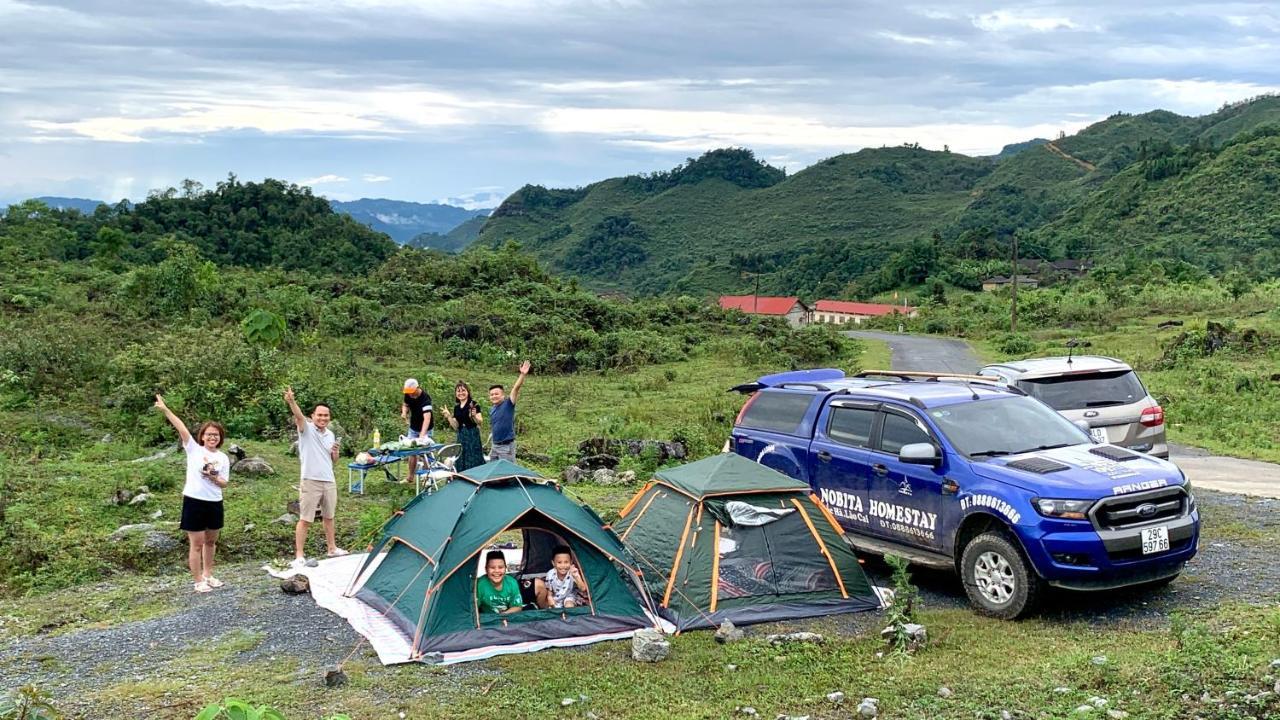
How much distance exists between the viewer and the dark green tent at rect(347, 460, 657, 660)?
8828mm

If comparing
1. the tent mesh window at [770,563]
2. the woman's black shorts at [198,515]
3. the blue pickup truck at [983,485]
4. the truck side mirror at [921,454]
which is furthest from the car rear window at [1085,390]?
the woman's black shorts at [198,515]

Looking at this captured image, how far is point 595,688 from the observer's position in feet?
25.1

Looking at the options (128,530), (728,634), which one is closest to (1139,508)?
(728,634)

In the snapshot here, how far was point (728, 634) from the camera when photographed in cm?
868

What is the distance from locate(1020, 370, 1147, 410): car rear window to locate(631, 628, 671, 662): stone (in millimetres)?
6665

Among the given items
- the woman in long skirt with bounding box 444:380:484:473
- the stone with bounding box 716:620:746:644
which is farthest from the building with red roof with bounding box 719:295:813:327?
the stone with bounding box 716:620:746:644

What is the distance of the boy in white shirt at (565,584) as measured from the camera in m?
9.27

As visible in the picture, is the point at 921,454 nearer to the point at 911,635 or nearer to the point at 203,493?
the point at 911,635

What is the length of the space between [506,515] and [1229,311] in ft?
143

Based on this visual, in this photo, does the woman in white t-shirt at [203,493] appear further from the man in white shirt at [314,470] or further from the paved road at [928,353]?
the paved road at [928,353]

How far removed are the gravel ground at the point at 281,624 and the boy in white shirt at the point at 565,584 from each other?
1.16 meters

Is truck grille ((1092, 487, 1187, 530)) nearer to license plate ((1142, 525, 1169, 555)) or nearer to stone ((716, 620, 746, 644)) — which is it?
license plate ((1142, 525, 1169, 555))

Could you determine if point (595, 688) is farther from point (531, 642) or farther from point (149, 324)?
point (149, 324)

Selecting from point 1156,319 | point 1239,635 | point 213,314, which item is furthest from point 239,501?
point 1156,319
